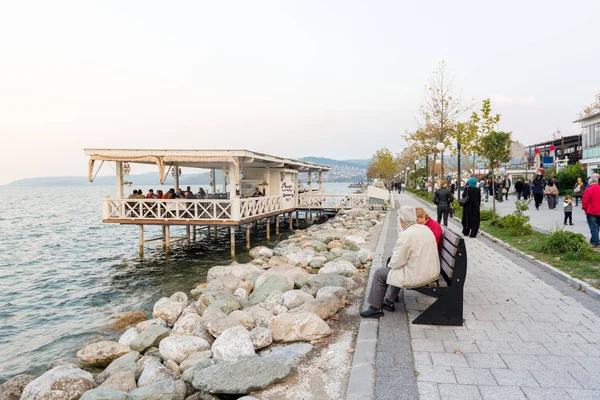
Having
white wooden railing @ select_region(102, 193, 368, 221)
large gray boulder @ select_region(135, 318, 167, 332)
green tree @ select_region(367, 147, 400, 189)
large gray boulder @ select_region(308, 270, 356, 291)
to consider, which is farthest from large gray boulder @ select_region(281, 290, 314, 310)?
green tree @ select_region(367, 147, 400, 189)

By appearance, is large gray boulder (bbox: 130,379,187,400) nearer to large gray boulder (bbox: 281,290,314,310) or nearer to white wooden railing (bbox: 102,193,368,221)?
large gray boulder (bbox: 281,290,314,310)

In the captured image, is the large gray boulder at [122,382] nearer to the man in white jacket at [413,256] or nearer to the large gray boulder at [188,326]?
the large gray boulder at [188,326]

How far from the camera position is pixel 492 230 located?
14000mm

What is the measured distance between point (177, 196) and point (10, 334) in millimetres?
9925

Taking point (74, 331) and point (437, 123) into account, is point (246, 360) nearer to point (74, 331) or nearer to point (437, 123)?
point (74, 331)

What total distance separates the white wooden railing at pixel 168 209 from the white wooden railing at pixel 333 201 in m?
10.9

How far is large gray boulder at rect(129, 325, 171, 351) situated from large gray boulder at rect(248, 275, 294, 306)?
5.57ft

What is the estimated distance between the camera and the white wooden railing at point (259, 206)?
1756cm

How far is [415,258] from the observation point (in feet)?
17.3

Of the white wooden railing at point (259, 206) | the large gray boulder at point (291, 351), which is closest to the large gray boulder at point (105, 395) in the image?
the large gray boulder at point (291, 351)

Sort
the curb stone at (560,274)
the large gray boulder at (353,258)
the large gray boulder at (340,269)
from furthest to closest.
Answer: the large gray boulder at (353,258)
the large gray boulder at (340,269)
the curb stone at (560,274)

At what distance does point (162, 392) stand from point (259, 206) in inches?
620

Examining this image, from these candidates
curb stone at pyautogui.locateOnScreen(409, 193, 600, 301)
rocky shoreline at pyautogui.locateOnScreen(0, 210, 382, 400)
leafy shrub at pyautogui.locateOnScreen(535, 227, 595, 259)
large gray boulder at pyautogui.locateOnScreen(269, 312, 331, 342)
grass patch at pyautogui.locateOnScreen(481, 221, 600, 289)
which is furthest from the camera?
leafy shrub at pyautogui.locateOnScreen(535, 227, 595, 259)

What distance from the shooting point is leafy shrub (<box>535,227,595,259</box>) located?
9122mm
